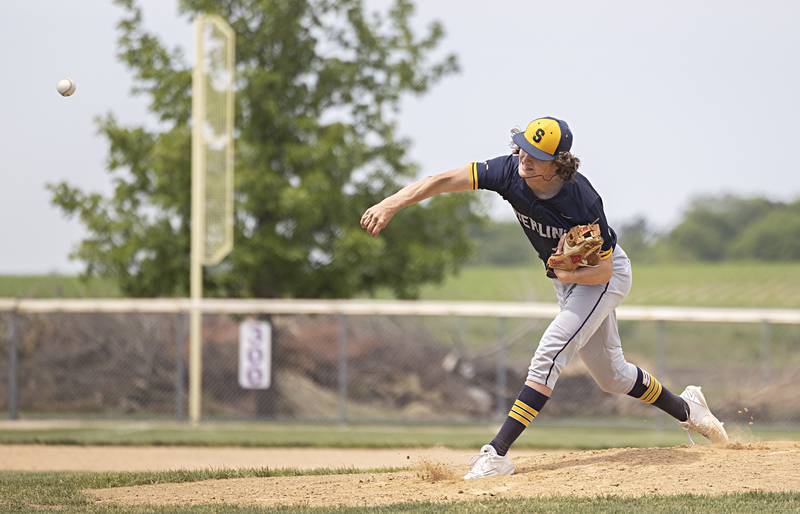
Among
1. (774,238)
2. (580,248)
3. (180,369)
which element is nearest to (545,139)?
(580,248)

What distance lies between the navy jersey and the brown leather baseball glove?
0.22 feet

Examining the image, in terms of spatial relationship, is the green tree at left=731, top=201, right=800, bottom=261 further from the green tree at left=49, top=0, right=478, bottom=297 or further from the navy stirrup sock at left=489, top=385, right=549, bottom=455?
the navy stirrup sock at left=489, top=385, right=549, bottom=455

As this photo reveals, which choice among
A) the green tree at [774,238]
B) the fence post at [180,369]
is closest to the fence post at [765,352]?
the fence post at [180,369]

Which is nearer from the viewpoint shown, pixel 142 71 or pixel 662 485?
pixel 662 485

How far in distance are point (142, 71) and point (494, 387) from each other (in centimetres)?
792

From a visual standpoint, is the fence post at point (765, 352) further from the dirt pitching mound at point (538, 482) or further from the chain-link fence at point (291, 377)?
the dirt pitching mound at point (538, 482)

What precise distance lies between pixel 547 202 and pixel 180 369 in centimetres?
1112

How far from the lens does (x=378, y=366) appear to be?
19.0 meters

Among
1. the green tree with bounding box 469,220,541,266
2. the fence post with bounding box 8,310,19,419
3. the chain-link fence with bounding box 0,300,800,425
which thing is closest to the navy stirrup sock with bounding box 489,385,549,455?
the chain-link fence with bounding box 0,300,800,425

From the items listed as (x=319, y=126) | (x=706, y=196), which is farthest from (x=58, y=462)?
(x=706, y=196)

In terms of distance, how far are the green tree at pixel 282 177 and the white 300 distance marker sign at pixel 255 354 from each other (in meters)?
1.98

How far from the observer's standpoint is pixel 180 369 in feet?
55.1

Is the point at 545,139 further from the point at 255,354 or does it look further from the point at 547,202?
the point at 255,354

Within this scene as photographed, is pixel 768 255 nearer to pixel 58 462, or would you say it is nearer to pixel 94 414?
pixel 94 414
